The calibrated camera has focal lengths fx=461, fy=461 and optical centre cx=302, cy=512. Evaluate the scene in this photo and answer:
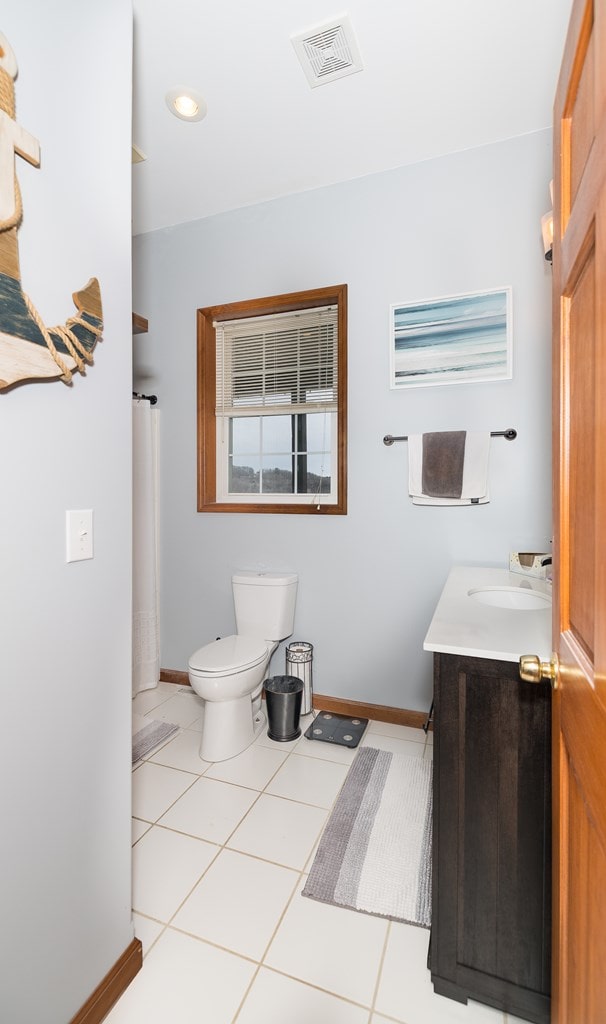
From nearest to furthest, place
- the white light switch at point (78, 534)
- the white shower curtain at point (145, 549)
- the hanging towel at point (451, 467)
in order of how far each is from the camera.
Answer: the white light switch at point (78, 534) → the hanging towel at point (451, 467) → the white shower curtain at point (145, 549)

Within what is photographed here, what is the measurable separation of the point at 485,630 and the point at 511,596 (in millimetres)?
717

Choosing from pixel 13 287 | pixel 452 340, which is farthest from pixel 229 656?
pixel 452 340

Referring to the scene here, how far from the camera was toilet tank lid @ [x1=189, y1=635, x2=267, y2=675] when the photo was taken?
6.60 feet

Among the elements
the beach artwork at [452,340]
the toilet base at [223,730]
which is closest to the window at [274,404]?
the beach artwork at [452,340]

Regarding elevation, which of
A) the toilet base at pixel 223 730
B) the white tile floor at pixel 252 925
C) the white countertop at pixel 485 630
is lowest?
the white tile floor at pixel 252 925

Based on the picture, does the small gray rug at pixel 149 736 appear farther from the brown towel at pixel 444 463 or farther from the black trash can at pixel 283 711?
the brown towel at pixel 444 463

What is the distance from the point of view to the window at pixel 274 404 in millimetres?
2504

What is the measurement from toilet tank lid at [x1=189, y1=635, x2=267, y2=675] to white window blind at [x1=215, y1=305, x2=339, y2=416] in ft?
4.22

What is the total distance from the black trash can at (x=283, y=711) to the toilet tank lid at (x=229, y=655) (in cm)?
20

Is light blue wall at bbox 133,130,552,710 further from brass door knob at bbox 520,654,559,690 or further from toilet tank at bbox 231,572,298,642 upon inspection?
brass door knob at bbox 520,654,559,690

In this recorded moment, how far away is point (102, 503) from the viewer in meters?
1.07

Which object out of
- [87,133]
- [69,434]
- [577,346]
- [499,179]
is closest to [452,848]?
[577,346]

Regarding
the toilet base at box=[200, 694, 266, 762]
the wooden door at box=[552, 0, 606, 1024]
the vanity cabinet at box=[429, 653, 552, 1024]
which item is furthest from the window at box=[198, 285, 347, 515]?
the wooden door at box=[552, 0, 606, 1024]

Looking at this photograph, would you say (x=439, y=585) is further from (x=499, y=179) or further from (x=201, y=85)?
(x=201, y=85)
